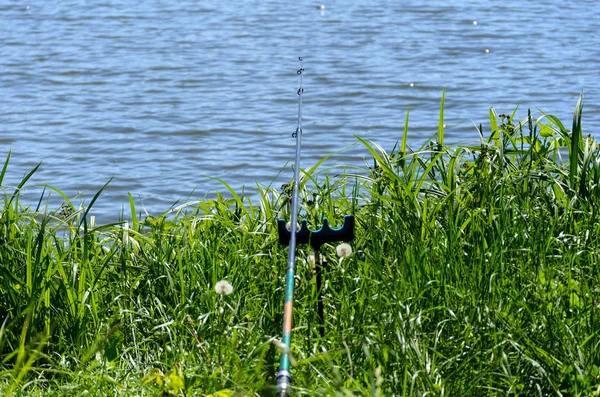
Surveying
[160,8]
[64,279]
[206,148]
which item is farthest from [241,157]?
[160,8]

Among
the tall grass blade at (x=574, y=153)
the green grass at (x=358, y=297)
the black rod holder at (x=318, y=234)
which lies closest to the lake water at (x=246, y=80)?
the green grass at (x=358, y=297)

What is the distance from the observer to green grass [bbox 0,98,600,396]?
309 centimetres

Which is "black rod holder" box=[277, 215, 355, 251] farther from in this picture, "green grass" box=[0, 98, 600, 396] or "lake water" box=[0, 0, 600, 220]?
"lake water" box=[0, 0, 600, 220]

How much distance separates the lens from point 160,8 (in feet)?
53.1

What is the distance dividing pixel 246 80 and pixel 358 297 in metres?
7.72

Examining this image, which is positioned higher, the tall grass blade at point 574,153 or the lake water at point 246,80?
the tall grass blade at point 574,153

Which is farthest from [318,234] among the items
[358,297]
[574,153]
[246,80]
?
[246,80]

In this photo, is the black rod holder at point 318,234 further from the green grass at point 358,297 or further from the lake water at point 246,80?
the lake water at point 246,80

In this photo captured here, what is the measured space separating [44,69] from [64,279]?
334 inches

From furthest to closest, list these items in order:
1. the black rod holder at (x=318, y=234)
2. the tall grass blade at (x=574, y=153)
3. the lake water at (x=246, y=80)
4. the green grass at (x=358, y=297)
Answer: the lake water at (x=246, y=80) < the tall grass blade at (x=574, y=153) < the black rod holder at (x=318, y=234) < the green grass at (x=358, y=297)

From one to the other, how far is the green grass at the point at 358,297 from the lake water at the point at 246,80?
1.97 metres

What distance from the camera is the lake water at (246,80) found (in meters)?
8.36

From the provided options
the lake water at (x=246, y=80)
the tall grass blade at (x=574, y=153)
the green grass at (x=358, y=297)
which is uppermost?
the tall grass blade at (x=574, y=153)

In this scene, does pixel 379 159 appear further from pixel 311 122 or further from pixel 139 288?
pixel 311 122
